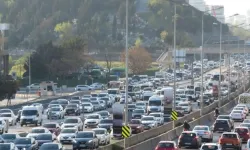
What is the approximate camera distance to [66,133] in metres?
58.3

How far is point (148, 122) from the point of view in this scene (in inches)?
2744

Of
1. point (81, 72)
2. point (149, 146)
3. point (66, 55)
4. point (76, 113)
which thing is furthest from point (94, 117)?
point (81, 72)

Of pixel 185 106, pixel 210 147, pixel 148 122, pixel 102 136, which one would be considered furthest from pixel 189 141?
pixel 185 106

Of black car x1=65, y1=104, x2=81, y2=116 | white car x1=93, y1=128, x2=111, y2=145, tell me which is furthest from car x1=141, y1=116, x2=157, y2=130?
black car x1=65, y1=104, x2=81, y2=116

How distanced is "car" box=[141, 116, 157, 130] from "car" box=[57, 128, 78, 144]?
10.7 metres

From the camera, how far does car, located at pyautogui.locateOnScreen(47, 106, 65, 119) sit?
3194 inches

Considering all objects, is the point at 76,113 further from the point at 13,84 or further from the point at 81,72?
the point at 81,72

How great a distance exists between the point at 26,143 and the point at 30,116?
24.5 m

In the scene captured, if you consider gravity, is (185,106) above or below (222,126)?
above

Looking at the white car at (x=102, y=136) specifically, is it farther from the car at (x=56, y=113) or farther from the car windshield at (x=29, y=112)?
the car at (x=56, y=113)

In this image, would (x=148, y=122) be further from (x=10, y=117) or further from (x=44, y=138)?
(x=44, y=138)

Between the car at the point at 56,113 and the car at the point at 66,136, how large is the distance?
22365 mm

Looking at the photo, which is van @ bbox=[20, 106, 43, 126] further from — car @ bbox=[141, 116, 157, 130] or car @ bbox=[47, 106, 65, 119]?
car @ bbox=[141, 116, 157, 130]

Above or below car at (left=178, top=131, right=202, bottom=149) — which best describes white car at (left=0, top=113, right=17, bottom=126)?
above
